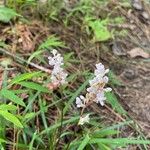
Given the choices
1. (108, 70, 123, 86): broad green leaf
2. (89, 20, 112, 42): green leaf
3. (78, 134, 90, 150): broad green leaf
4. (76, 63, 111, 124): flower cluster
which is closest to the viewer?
(76, 63, 111, 124): flower cluster

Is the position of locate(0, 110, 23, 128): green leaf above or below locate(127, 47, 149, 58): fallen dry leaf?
above

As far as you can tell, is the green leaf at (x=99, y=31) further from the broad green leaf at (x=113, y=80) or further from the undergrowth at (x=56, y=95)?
the broad green leaf at (x=113, y=80)

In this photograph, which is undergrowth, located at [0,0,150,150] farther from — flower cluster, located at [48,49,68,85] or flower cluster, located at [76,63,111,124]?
flower cluster, located at [76,63,111,124]

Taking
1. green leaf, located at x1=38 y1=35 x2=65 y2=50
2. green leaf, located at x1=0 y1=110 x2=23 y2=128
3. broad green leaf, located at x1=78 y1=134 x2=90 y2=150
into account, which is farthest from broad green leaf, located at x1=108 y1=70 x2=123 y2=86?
green leaf, located at x1=0 y1=110 x2=23 y2=128

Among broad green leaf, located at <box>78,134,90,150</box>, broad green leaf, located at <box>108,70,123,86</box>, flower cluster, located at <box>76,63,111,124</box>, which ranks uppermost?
flower cluster, located at <box>76,63,111,124</box>

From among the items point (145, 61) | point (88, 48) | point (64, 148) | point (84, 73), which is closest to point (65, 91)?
point (84, 73)

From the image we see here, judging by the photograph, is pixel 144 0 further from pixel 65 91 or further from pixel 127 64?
pixel 65 91

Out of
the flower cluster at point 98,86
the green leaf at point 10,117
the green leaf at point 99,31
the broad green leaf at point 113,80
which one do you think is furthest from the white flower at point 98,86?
the green leaf at point 99,31

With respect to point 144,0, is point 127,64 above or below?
below

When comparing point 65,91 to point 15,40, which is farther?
point 15,40
